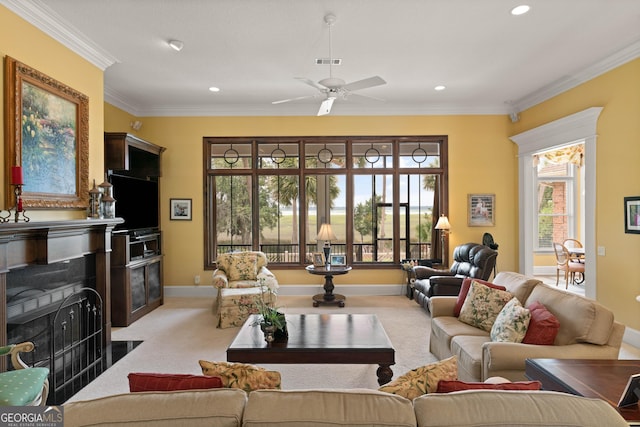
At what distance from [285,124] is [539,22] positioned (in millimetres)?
3958

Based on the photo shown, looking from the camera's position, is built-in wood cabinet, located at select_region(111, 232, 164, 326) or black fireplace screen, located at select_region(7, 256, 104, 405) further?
built-in wood cabinet, located at select_region(111, 232, 164, 326)

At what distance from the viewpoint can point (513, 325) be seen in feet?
8.57

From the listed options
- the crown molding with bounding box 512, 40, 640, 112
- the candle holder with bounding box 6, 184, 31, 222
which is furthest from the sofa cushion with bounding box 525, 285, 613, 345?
the candle holder with bounding box 6, 184, 31, 222

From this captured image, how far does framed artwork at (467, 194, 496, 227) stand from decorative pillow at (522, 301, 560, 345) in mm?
4027

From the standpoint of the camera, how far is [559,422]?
3.64 feet

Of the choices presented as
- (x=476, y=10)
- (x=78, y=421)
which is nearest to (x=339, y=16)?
(x=476, y=10)

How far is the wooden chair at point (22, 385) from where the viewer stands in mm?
2041

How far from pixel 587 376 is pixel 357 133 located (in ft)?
16.6

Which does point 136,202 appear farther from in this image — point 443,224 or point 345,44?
point 443,224

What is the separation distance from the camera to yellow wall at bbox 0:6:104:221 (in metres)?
2.99

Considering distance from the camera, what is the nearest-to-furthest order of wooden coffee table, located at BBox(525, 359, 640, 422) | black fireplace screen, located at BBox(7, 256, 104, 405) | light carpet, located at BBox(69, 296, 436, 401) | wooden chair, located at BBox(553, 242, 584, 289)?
wooden coffee table, located at BBox(525, 359, 640, 422)
black fireplace screen, located at BBox(7, 256, 104, 405)
light carpet, located at BBox(69, 296, 436, 401)
wooden chair, located at BBox(553, 242, 584, 289)

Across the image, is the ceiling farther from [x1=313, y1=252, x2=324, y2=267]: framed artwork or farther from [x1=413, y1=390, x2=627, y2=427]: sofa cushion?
[x1=413, y1=390, x2=627, y2=427]: sofa cushion

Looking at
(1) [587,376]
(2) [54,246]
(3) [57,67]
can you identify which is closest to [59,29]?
(3) [57,67]

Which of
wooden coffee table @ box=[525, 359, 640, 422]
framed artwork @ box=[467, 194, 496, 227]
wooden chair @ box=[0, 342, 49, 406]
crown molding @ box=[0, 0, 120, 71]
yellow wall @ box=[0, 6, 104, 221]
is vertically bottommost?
wooden chair @ box=[0, 342, 49, 406]
